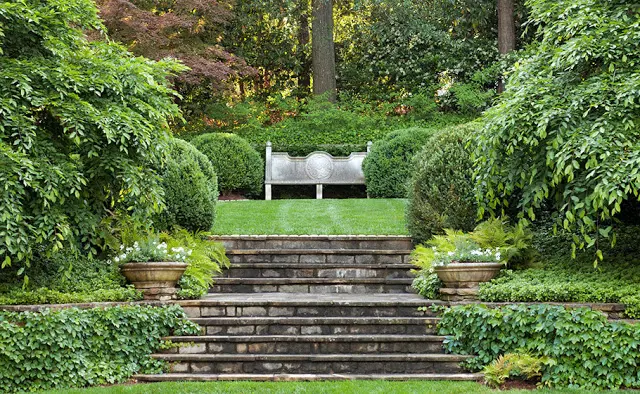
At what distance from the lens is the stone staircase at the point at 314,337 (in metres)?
6.99

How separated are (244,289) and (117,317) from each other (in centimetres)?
217

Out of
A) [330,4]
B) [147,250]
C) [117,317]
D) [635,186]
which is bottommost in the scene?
[117,317]

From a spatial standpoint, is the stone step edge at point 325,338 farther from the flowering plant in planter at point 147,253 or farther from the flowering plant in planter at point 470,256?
the flowering plant in planter at point 147,253

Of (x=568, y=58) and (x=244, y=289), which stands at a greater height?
(x=568, y=58)

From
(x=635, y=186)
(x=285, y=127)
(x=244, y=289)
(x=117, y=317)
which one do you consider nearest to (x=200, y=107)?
(x=285, y=127)

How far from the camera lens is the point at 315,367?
701 centimetres

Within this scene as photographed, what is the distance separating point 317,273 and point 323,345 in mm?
2145

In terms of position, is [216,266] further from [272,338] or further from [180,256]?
[272,338]

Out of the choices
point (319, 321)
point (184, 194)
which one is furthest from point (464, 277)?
point (184, 194)

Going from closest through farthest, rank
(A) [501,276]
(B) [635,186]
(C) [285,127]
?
(B) [635,186]
(A) [501,276]
(C) [285,127]

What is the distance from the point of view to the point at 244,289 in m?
9.02

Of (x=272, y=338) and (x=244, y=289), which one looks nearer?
(x=272, y=338)

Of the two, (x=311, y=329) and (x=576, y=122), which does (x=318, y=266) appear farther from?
(x=576, y=122)

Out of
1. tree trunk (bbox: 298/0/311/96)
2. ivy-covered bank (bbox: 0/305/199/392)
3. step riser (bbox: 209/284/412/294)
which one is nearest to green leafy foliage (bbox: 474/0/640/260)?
step riser (bbox: 209/284/412/294)
